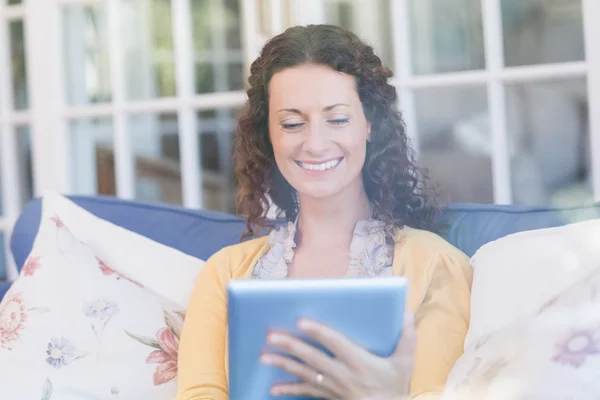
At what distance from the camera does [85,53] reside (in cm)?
275

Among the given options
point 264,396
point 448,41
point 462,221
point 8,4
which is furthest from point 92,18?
point 264,396

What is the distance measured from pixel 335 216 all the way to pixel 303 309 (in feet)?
1.28

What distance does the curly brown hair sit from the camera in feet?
4.68

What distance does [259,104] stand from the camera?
1.51m

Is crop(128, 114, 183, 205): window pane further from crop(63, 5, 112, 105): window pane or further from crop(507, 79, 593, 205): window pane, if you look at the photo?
crop(507, 79, 593, 205): window pane

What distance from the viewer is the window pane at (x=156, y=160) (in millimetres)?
3400

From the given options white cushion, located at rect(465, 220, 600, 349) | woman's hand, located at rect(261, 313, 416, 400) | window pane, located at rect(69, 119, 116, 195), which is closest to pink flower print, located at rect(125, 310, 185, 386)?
woman's hand, located at rect(261, 313, 416, 400)

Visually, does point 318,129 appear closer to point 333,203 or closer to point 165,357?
point 333,203

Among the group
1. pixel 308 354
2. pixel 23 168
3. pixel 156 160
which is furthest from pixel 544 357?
pixel 156 160

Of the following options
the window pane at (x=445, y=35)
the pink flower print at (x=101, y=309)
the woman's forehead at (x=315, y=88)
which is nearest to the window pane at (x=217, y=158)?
the window pane at (x=445, y=35)

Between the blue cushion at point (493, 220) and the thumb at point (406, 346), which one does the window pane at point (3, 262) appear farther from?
the thumb at point (406, 346)

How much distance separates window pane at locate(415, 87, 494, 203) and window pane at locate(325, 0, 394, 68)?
47cm

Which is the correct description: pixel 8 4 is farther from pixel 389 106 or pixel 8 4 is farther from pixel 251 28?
pixel 389 106

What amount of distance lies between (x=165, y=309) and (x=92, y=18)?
147 cm
